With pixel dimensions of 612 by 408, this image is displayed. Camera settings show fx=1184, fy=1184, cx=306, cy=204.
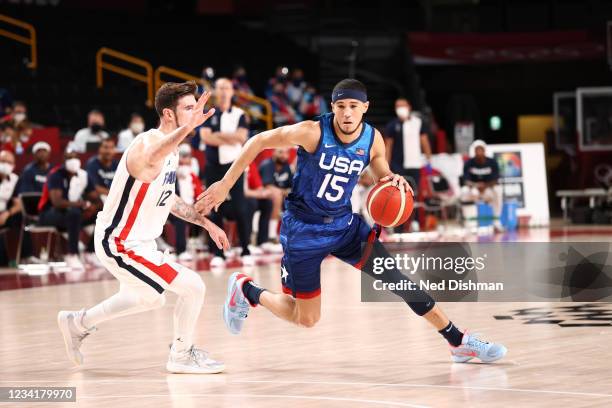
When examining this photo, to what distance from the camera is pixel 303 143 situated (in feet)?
23.0

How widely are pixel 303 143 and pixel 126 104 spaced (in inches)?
637

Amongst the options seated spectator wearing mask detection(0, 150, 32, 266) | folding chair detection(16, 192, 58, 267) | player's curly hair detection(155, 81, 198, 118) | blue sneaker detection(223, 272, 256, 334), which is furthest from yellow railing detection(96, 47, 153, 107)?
player's curly hair detection(155, 81, 198, 118)

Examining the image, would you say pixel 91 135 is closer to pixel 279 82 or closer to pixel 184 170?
pixel 184 170

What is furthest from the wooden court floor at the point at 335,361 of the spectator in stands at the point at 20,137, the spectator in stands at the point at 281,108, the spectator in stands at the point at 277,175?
the spectator in stands at the point at 281,108

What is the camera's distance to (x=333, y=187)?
23.0ft

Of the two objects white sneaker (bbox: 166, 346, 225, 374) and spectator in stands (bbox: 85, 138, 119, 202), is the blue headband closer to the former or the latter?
white sneaker (bbox: 166, 346, 225, 374)

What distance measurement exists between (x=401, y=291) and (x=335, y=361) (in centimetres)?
68

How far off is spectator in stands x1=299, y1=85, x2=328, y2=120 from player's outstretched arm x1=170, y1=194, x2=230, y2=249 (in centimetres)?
1737

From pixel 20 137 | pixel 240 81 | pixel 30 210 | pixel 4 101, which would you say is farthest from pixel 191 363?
pixel 240 81

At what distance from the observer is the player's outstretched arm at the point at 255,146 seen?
6.79 meters

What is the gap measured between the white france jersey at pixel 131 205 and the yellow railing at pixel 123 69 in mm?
16087

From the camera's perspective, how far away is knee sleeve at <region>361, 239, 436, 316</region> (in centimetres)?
697

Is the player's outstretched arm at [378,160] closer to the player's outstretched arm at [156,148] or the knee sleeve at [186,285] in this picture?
the player's outstretched arm at [156,148]

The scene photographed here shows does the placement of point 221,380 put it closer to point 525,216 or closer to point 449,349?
point 449,349
